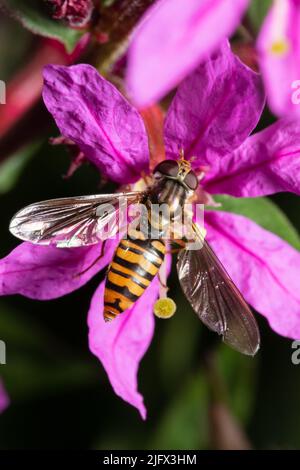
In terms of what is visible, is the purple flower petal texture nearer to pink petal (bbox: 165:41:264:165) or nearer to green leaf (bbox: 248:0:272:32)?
pink petal (bbox: 165:41:264:165)

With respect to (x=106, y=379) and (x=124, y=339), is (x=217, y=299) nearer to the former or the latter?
(x=124, y=339)

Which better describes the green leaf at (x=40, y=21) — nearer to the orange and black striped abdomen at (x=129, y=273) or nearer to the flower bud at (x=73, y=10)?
the flower bud at (x=73, y=10)

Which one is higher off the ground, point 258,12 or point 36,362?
point 258,12

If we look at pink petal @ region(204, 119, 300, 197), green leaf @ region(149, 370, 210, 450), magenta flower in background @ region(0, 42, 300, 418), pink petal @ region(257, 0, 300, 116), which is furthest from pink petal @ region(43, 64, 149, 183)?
green leaf @ region(149, 370, 210, 450)

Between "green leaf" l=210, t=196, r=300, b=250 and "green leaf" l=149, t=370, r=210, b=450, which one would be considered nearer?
"green leaf" l=210, t=196, r=300, b=250

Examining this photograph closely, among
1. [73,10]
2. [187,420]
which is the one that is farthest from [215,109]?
[187,420]
